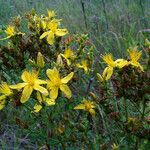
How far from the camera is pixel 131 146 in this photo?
2.08 m

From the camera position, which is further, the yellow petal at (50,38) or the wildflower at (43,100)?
the yellow petal at (50,38)

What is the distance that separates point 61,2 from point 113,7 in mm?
782

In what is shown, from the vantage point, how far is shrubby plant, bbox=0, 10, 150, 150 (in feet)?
5.79

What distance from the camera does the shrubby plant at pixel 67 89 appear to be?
1764mm

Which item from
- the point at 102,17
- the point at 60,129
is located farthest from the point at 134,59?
the point at 102,17

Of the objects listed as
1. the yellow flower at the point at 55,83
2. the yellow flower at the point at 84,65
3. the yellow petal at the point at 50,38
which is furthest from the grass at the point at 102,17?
the yellow flower at the point at 55,83

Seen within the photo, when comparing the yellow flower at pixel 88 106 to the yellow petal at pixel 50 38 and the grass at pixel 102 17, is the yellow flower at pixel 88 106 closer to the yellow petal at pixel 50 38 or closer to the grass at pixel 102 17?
the yellow petal at pixel 50 38

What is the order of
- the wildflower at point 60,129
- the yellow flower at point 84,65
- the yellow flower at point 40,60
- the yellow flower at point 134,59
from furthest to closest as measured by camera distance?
the yellow flower at point 84,65 < the wildflower at point 60,129 < the yellow flower at point 40,60 < the yellow flower at point 134,59

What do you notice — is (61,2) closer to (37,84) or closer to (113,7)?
(113,7)

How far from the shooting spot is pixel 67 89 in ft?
5.98

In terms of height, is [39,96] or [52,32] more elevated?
[52,32]

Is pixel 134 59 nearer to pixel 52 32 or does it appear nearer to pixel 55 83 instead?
pixel 55 83

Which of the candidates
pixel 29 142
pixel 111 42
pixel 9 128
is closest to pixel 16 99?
pixel 29 142

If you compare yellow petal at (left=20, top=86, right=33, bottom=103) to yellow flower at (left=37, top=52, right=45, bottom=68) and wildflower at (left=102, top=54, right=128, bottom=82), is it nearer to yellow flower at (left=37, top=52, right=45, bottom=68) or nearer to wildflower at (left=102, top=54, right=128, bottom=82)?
yellow flower at (left=37, top=52, right=45, bottom=68)
